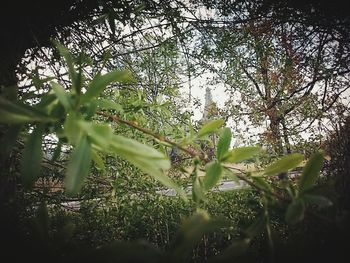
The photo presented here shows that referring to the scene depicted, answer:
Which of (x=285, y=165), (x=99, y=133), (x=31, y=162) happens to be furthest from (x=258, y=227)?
(x=31, y=162)

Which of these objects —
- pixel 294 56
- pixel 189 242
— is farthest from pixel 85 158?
pixel 294 56

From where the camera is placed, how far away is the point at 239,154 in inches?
28.3

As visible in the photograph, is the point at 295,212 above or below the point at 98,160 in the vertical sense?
below

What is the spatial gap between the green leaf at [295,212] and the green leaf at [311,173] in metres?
0.08

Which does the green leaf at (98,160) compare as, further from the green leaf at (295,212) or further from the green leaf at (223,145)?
the green leaf at (295,212)

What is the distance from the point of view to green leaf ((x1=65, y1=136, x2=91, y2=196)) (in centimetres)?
49

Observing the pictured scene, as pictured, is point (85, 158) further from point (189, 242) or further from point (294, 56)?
point (294, 56)

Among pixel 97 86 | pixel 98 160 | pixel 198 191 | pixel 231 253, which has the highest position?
pixel 97 86

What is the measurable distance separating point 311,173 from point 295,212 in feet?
0.48

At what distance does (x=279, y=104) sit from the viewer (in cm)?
520

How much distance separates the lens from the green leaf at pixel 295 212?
0.57 meters

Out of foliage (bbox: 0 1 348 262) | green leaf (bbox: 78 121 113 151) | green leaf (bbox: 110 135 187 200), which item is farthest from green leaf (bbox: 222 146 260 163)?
green leaf (bbox: 78 121 113 151)

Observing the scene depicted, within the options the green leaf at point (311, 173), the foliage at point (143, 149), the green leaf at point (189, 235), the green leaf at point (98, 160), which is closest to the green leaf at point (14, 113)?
the foliage at point (143, 149)

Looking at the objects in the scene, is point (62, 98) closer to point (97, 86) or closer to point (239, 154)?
point (97, 86)
